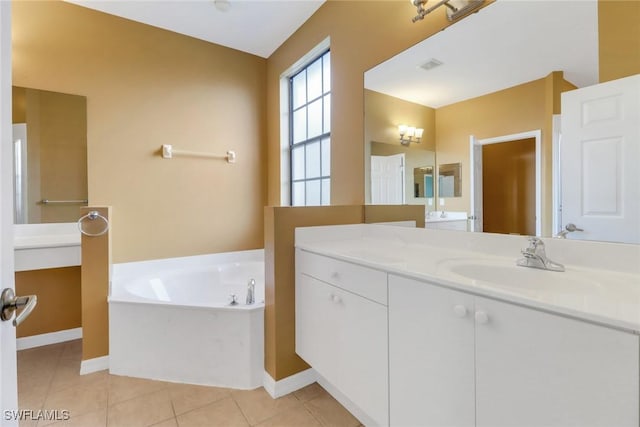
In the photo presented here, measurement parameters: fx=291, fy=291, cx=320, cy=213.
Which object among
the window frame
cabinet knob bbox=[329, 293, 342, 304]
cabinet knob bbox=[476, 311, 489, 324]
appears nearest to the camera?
cabinet knob bbox=[476, 311, 489, 324]

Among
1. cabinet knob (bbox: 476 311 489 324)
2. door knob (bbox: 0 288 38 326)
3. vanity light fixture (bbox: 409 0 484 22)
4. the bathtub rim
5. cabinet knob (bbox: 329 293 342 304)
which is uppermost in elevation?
vanity light fixture (bbox: 409 0 484 22)

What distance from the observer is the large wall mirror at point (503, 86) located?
1.10m

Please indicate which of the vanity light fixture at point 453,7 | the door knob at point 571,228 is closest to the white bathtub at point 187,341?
the door knob at point 571,228

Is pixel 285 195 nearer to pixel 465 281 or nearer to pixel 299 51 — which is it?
pixel 299 51

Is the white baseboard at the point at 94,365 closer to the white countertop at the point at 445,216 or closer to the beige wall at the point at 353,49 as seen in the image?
the beige wall at the point at 353,49

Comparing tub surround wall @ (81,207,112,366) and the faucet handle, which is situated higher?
the faucet handle

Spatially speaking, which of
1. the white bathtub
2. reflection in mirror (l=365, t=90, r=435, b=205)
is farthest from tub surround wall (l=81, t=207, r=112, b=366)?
reflection in mirror (l=365, t=90, r=435, b=205)

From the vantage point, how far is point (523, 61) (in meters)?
1.21

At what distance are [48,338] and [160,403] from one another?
1.44 meters

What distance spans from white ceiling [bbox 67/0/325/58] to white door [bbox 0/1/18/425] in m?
2.13

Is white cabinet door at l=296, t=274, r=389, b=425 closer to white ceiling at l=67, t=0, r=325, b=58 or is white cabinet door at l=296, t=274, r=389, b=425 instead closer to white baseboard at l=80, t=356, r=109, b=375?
white baseboard at l=80, t=356, r=109, b=375

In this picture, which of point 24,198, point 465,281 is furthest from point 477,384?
point 24,198

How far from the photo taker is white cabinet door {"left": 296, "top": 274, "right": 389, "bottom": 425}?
1.14m

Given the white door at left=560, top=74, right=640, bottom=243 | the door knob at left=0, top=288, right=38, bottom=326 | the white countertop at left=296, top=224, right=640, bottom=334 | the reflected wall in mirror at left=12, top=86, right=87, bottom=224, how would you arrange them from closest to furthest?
the door knob at left=0, top=288, right=38, bottom=326, the white countertop at left=296, top=224, right=640, bottom=334, the white door at left=560, top=74, right=640, bottom=243, the reflected wall in mirror at left=12, top=86, right=87, bottom=224
